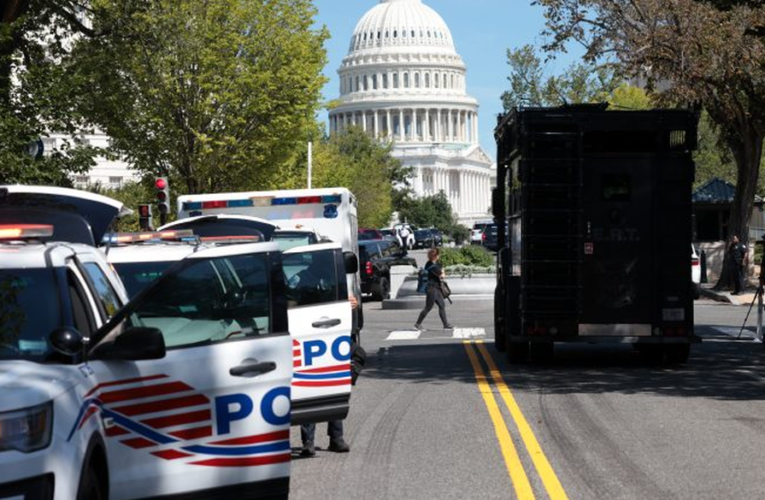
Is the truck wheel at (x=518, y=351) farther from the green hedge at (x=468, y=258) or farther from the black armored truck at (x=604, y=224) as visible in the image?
the green hedge at (x=468, y=258)

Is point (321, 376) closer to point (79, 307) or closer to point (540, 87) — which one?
point (79, 307)

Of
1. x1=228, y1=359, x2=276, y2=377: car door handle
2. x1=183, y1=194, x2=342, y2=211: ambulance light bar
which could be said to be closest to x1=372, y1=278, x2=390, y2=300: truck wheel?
x1=183, y1=194, x2=342, y2=211: ambulance light bar

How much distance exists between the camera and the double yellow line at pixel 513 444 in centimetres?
994

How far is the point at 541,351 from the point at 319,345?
9941mm

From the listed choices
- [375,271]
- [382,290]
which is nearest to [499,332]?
[375,271]

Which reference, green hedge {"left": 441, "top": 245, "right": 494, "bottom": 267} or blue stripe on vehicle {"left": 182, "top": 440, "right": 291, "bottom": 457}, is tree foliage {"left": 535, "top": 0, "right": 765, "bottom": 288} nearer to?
green hedge {"left": 441, "top": 245, "right": 494, "bottom": 267}

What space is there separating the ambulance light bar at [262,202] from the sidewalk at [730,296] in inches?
719

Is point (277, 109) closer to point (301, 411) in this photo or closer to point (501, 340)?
point (501, 340)

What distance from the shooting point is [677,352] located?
65.1 feet

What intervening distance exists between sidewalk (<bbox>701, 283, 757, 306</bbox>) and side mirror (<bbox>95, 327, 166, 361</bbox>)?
32973mm

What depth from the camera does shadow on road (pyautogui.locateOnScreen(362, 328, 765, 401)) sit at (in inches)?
664

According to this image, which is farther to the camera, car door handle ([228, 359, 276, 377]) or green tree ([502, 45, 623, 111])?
green tree ([502, 45, 623, 111])

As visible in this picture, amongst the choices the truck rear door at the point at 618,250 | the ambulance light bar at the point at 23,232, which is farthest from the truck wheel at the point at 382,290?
the ambulance light bar at the point at 23,232

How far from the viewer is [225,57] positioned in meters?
41.1
